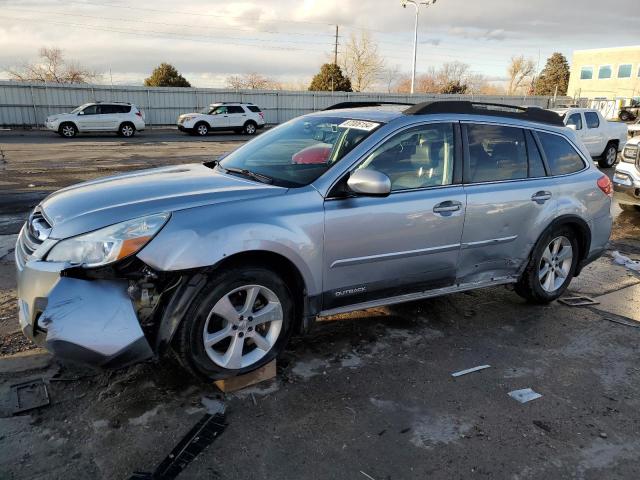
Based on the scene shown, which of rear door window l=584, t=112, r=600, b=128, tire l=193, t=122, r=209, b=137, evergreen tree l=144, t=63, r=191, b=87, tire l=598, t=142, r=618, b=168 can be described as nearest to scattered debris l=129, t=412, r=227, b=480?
rear door window l=584, t=112, r=600, b=128

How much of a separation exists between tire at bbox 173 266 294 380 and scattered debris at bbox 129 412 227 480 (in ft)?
1.03

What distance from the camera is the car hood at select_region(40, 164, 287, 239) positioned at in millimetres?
3008

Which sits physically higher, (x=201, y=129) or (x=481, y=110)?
(x=481, y=110)

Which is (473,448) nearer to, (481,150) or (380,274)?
(380,274)

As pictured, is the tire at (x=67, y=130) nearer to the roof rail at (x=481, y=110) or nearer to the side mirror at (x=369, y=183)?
the roof rail at (x=481, y=110)

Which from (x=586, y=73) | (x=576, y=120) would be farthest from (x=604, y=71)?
(x=576, y=120)

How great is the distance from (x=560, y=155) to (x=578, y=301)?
145cm

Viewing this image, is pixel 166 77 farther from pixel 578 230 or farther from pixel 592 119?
pixel 578 230

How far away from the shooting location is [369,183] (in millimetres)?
3402

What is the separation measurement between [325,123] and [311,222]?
122cm

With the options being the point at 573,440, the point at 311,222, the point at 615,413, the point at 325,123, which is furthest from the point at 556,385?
the point at 325,123

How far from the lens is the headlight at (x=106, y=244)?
2867 millimetres

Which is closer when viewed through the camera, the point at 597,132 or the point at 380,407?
the point at 380,407

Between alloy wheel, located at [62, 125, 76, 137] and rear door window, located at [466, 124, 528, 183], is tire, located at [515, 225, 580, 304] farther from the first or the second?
alloy wheel, located at [62, 125, 76, 137]
